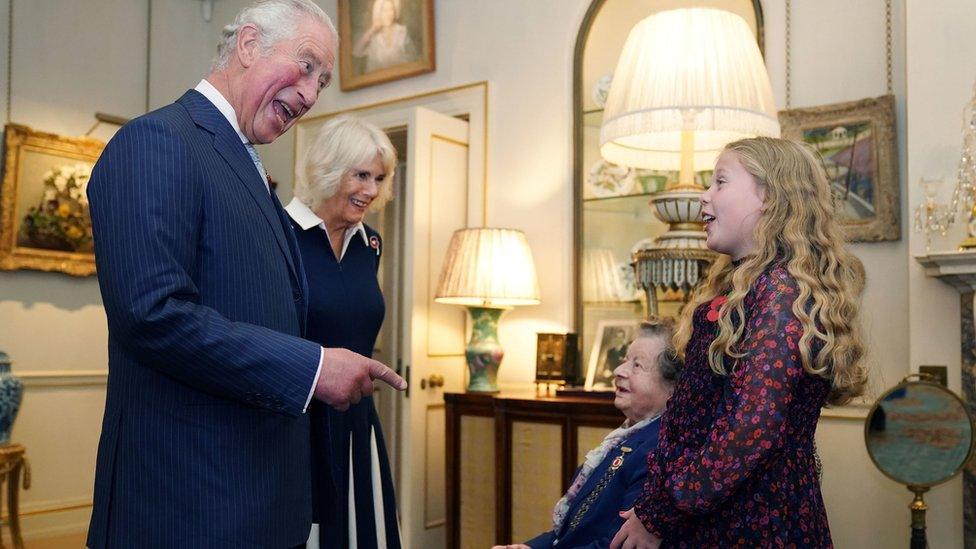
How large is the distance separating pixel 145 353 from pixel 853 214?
9.13 feet

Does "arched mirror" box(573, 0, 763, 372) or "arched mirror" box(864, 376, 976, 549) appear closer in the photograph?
"arched mirror" box(864, 376, 976, 549)

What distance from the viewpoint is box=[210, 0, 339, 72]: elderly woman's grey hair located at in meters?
1.55

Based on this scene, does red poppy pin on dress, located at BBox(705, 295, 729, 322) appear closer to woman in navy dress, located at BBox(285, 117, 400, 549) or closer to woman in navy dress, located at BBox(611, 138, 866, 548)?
woman in navy dress, located at BBox(611, 138, 866, 548)

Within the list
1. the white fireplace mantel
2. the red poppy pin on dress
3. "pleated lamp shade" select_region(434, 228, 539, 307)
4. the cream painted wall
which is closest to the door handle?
the cream painted wall

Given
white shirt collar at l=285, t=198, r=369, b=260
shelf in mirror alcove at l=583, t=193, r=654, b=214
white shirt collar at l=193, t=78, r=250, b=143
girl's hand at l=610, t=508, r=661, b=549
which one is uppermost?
shelf in mirror alcove at l=583, t=193, r=654, b=214

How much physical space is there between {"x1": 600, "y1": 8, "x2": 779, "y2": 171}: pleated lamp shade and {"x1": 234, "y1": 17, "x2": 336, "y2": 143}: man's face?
1.46 metres

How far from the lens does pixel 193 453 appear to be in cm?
133

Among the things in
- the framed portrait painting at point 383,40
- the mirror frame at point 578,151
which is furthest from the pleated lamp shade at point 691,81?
the framed portrait painting at point 383,40

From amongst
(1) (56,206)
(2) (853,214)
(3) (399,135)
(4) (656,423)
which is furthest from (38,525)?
(2) (853,214)

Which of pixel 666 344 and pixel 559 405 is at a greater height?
pixel 666 344

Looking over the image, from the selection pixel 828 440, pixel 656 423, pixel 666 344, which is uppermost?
pixel 666 344

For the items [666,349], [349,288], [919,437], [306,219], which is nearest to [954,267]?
[919,437]

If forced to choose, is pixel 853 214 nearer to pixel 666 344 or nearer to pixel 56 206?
pixel 666 344

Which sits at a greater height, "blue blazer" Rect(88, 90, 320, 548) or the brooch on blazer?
"blue blazer" Rect(88, 90, 320, 548)
